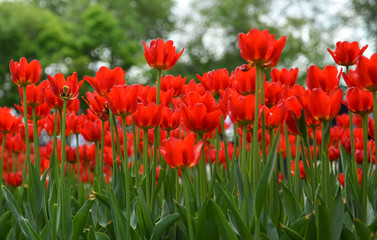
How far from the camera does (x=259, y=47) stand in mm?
1588

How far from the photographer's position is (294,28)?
33.1m

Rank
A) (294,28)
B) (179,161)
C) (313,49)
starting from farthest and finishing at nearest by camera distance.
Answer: (294,28) < (313,49) < (179,161)

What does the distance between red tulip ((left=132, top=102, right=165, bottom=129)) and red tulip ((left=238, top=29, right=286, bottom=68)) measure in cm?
39

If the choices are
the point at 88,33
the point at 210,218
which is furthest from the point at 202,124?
the point at 88,33

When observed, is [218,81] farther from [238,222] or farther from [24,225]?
[24,225]

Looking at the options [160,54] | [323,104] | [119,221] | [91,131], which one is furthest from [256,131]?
[91,131]

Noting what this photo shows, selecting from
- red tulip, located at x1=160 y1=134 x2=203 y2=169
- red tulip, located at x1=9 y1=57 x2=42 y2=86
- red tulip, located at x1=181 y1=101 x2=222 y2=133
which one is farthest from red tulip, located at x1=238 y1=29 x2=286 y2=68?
red tulip, located at x1=9 y1=57 x2=42 y2=86

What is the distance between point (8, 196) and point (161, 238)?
787 mm

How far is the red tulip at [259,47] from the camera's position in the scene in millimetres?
1587

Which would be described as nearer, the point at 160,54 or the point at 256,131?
the point at 256,131

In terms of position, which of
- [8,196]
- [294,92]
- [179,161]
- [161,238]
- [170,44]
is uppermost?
[170,44]

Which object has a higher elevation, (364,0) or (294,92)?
(364,0)

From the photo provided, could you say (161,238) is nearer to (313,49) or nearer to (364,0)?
(364,0)

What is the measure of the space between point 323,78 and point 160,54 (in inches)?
27.6
